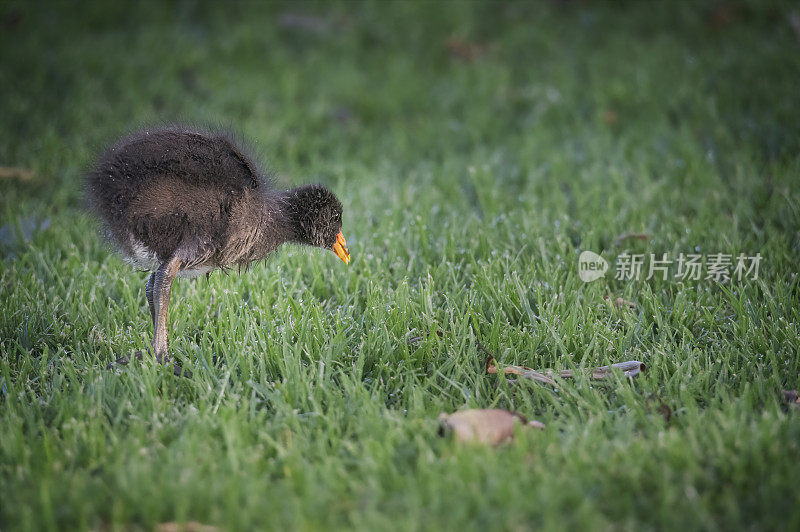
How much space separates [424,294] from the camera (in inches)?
155

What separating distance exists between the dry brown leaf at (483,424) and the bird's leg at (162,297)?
1.42m

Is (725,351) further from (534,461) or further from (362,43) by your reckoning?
(362,43)

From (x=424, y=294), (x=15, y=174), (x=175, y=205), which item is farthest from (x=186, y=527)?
(x=15, y=174)

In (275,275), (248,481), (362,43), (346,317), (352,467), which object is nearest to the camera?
(248,481)

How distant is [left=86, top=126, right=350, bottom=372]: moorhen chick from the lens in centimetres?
344

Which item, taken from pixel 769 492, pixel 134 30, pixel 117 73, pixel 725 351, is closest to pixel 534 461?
pixel 769 492

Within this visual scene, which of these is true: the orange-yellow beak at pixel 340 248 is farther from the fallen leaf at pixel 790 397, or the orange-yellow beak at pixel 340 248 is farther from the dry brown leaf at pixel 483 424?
the fallen leaf at pixel 790 397

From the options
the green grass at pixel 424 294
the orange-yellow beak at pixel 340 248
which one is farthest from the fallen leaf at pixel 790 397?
the orange-yellow beak at pixel 340 248

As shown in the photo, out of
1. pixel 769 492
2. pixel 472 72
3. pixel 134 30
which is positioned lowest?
pixel 769 492

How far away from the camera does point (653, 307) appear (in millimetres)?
3875

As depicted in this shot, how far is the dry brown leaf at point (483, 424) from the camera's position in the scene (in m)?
2.81

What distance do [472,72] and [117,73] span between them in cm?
374

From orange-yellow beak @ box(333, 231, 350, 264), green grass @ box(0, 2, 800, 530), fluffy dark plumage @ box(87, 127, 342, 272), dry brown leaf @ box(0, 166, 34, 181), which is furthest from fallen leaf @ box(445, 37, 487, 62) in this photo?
fluffy dark plumage @ box(87, 127, 342, 272)

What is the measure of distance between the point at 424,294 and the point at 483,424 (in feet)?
3.90
